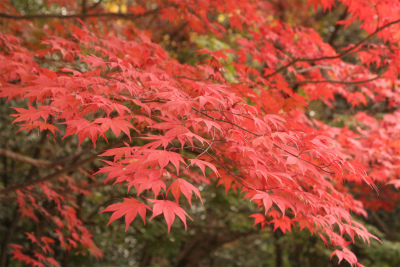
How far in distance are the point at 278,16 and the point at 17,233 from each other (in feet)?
27.7

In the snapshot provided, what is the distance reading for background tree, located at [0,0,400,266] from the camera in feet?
6.42

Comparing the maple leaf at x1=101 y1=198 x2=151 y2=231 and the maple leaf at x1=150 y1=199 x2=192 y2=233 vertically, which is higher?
the maple leaf at x1=150 y1=199 x2=192 y2=233

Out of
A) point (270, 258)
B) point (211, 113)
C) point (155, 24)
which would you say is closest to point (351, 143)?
point (211, 113)

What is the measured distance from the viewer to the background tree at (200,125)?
196cm

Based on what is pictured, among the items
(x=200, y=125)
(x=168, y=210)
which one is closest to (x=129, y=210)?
(x=168, y=210)

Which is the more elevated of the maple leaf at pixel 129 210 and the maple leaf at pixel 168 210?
the maple leaf at pixel 168 210

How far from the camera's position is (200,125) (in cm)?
238

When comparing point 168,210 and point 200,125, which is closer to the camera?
point 168,210

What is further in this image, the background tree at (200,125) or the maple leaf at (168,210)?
the background tree at (200,125)

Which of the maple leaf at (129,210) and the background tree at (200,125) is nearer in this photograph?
the maple leaf at (129,210)

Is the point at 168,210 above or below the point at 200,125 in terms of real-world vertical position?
below

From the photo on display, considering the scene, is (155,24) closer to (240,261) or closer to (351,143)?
(351,143)

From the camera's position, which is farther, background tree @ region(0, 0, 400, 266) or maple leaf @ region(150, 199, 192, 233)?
background tree @ region(0, 0, 400, 266)

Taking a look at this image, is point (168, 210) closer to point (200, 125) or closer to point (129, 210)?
point (129, 210)
